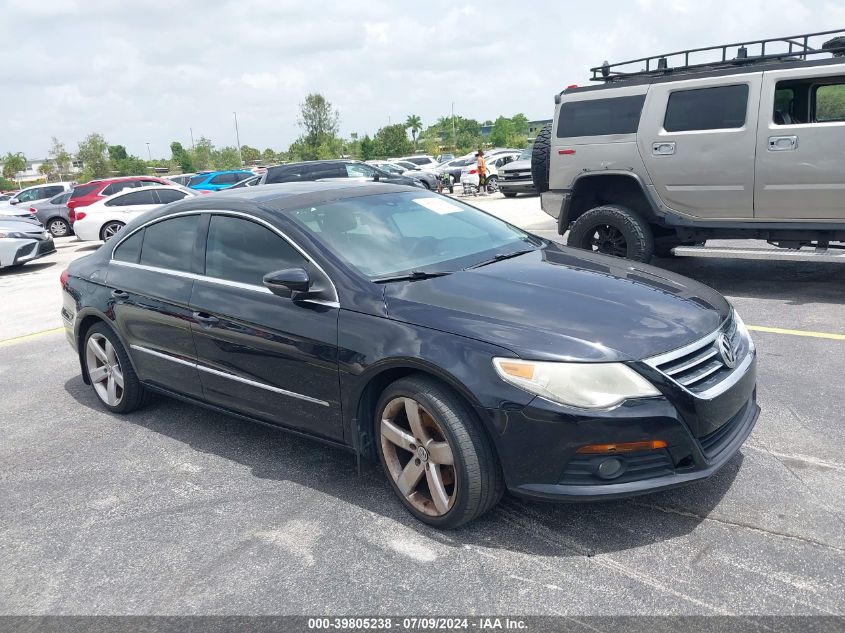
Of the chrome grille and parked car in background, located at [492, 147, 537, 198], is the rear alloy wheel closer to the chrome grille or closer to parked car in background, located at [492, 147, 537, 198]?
parked car in background, located at [492, 147, 537, 198]

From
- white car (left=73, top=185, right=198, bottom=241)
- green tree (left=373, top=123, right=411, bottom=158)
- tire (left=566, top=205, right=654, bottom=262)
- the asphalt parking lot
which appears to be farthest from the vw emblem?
green tree (left=373, top=123, right=411, bottom=158)

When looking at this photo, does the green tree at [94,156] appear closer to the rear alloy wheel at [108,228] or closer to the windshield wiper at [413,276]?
the rear alloy wheel at [108,228]

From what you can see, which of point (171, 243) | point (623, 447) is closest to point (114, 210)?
point (171, 243)

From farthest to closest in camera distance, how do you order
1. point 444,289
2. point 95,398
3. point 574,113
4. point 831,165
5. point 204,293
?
point 574,113, point 831,165, point 95,398, point 204,293, point 444,289

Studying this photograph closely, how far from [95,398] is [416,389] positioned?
3411 millimetres

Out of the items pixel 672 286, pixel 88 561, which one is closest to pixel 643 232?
pixel 672 286

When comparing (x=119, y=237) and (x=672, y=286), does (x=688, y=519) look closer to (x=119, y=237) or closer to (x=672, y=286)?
(x=672, y=286)

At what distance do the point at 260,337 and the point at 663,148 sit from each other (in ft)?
17.4

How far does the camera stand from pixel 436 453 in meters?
3.18

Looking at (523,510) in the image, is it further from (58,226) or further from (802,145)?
(58,226)

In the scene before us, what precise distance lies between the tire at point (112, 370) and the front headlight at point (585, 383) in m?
3.02

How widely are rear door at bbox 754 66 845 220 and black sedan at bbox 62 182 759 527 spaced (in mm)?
3551

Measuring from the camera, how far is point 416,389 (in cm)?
316

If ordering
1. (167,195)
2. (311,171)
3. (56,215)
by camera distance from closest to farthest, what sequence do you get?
(311,171)
(167,195)
(56,215)
